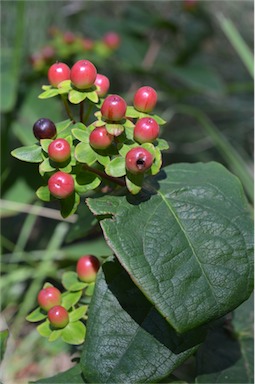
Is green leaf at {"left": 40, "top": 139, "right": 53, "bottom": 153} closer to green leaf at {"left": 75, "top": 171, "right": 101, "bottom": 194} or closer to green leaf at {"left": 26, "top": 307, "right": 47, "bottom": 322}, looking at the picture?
green leaf at {"left": 75, "top": 171, "right": 101, "bottom": 194}

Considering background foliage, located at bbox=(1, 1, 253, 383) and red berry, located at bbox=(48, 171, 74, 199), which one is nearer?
red berry, located at bbox=(48, 171, 74, 199)

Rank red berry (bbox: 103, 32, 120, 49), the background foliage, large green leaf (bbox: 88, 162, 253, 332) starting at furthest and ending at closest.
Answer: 1. red berry (bbox: 103, 32, 120, 49)
2. the background foliage
3. large green leaf (bbox: 88, 162, 253, 332)

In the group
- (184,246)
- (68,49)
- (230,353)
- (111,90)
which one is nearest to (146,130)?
(184,246)

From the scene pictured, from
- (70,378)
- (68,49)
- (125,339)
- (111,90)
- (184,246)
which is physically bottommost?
(111,90)

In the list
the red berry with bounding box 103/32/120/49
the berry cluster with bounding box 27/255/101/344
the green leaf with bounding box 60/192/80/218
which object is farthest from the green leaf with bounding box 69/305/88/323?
the red berry with bounding box 103/32/120/49

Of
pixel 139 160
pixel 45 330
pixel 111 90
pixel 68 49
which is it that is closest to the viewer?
pixel 139 160

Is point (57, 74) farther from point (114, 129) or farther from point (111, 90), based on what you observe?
point (111, 90)

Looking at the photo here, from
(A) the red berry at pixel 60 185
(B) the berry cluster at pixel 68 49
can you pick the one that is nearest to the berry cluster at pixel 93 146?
(A) the red berry at pixel 60 185
